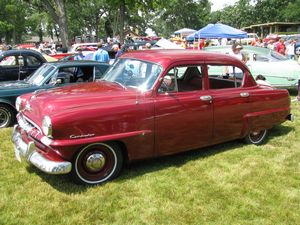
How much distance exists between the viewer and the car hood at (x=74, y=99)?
445 cm

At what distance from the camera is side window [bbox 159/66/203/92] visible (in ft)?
17.1

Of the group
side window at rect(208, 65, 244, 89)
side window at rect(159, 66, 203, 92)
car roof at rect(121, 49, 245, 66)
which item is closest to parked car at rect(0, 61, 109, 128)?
car roof at rect(121, 49, 245, 66)

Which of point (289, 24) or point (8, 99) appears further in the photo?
point (289, 24)

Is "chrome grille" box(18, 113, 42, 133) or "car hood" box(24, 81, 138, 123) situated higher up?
"car hood" box(24, 81, 138, 123)

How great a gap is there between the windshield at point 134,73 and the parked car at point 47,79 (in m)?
2.23

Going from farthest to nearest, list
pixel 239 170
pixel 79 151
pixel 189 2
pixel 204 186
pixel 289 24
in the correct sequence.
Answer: pixel 189 2 → pixel 289 24 → pixel 239 170 → pixel 204 186 → pixel 79 151

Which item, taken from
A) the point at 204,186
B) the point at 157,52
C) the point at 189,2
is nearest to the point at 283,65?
the point at 157,52

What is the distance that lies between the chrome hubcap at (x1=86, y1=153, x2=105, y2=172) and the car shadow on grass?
0.25 metres

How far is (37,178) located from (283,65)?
8.86m

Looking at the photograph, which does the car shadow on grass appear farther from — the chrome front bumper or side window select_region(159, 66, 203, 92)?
side window select_region(159, 66, 203, 92)

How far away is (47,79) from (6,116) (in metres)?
1.14

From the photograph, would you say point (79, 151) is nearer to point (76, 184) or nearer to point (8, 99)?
point (76, 184)

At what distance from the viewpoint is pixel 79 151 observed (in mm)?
4500

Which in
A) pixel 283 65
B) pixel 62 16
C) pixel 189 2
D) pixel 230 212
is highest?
pixel 189 2
